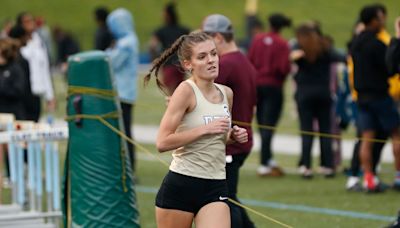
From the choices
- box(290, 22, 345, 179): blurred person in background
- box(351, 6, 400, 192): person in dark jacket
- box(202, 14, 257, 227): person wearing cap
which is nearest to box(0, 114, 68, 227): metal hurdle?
box(202, 14, 257, 227): person wearing cap

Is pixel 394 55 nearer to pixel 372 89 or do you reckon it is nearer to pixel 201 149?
pixel 372 89

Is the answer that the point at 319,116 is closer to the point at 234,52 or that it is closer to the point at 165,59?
the point at 234,52

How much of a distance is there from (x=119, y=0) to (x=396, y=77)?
4529cm

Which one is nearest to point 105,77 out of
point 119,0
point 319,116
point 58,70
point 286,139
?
point 319,116

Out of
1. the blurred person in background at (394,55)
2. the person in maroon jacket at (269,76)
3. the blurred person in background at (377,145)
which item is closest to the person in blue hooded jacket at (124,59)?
the person in maroon jacket at (269,76)

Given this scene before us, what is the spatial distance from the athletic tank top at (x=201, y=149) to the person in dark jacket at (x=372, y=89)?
551 cm

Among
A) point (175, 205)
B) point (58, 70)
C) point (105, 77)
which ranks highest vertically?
point (105, 77)

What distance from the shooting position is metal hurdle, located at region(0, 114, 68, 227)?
988 centimetres

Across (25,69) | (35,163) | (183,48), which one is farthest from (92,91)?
(25,69)

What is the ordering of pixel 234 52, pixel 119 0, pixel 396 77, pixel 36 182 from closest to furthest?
pixel 234 52, pixel 36 182, pixel 396 77, pixel 119 0

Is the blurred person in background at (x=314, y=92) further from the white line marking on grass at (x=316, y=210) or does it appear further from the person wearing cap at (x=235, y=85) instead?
the person wearing cap at (x=235, y=85)

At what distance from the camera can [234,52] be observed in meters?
8.98

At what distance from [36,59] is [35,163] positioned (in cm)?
485

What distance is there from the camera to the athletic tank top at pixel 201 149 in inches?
280
